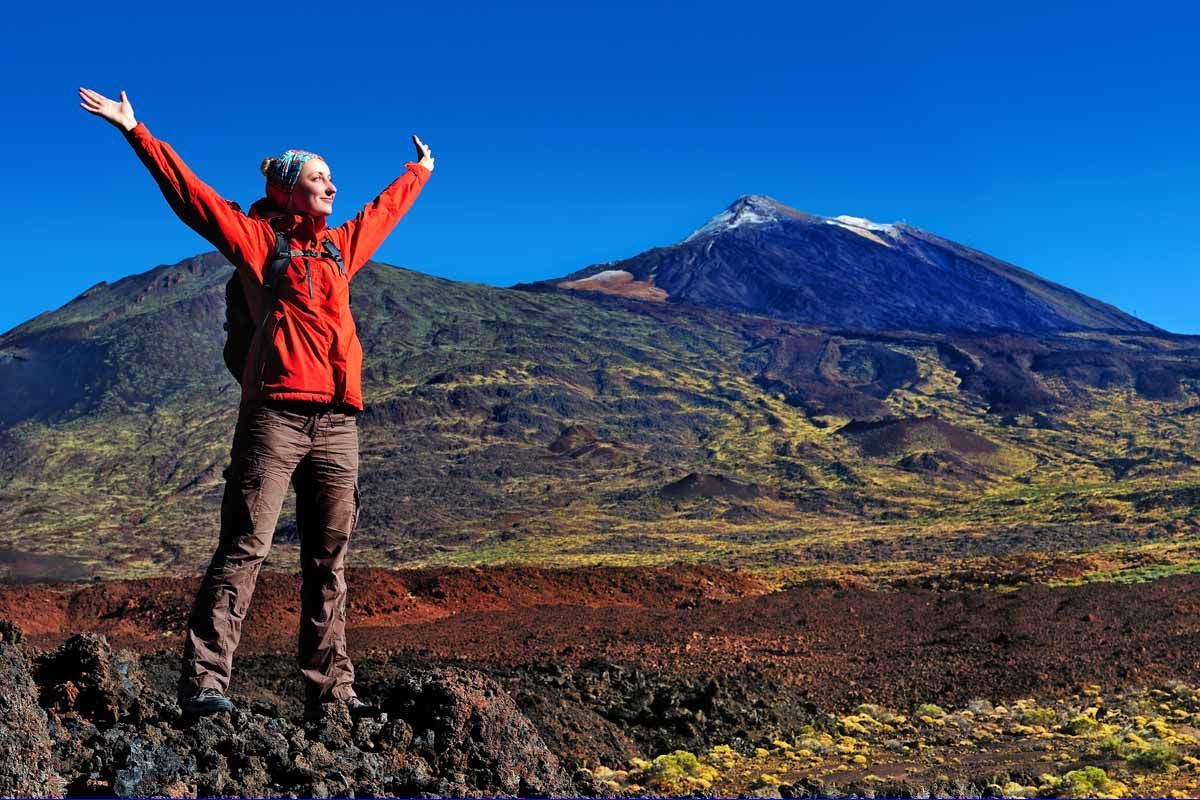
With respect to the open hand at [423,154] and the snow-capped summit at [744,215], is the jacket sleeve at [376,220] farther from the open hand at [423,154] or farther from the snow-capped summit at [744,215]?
the snow-capped summit at [744,215]

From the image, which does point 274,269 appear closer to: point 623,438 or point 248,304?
point 248,304

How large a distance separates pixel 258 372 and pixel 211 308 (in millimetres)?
94954

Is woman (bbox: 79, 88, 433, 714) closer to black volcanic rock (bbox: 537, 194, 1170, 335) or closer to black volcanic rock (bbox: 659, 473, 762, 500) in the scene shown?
black volcanic rock (bbox: 659, 473, 762, 500)

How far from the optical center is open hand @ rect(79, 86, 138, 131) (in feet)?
13.7

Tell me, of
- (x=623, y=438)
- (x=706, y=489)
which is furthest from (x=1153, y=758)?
(x=623, y=438)

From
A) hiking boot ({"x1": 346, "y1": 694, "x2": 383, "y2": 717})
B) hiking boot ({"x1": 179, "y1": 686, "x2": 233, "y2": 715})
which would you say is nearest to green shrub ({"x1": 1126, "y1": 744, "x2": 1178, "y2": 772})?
hiking boot ({"x1": 346, "y1": 694, "x2": 383, "y2": 717})

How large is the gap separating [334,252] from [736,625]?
11.4 m

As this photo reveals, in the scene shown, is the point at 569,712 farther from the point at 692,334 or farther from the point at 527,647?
the point at 692,334

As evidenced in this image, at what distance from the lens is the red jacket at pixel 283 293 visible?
4.28m

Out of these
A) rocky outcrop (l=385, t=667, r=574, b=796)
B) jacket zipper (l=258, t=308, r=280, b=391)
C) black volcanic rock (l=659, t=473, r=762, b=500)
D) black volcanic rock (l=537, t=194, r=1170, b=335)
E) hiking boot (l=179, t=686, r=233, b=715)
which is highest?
black volcanic rock (l=537, t=194, r=1170, b=335)

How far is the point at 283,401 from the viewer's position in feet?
14.3

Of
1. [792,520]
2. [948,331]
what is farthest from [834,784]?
[948,331]

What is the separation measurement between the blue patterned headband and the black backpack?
172 millimetres

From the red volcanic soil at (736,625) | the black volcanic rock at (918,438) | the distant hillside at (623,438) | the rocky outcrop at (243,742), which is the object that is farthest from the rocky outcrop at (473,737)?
the black volcanic rock at (918,438)
